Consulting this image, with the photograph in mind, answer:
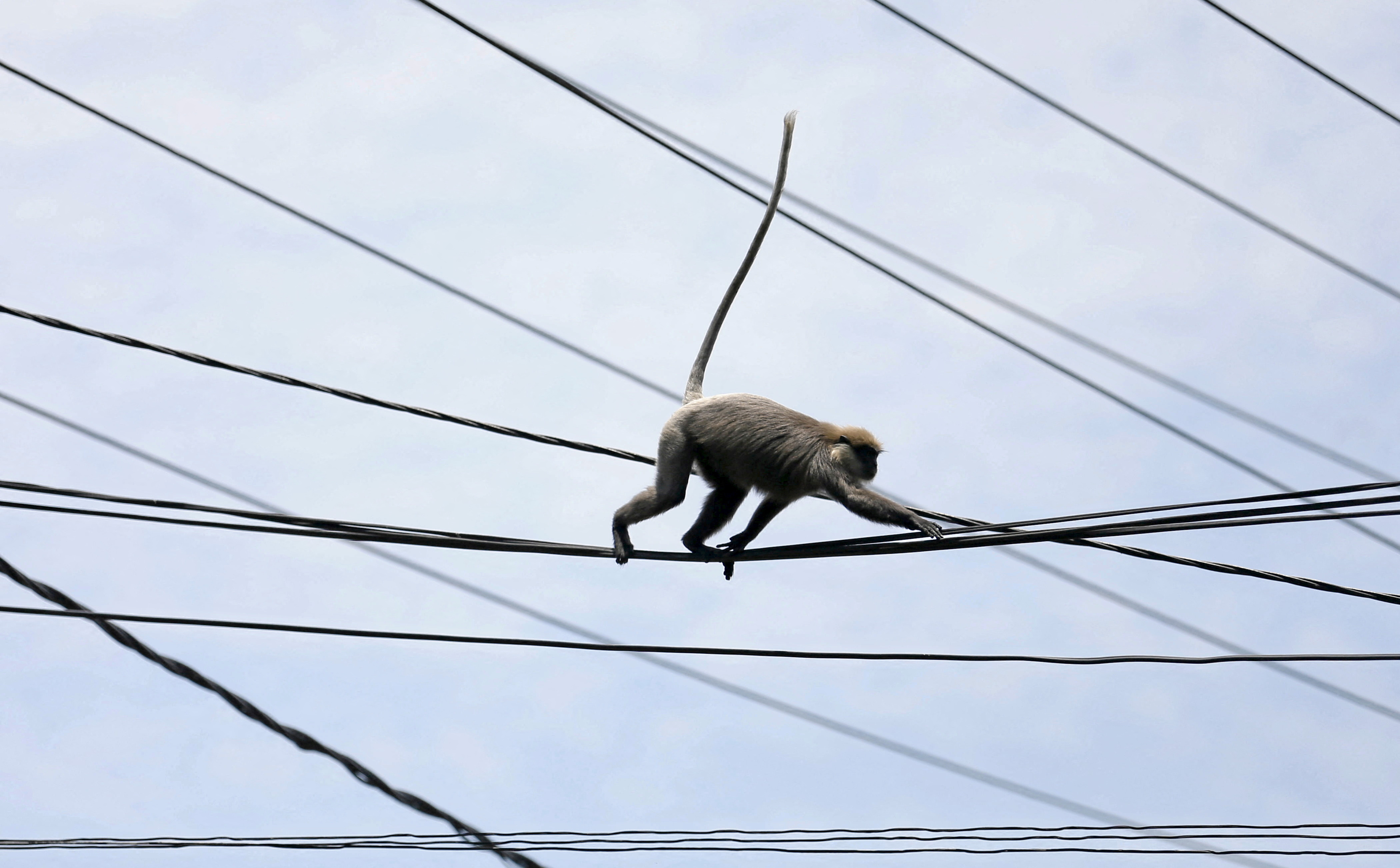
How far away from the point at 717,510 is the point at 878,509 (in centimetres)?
133

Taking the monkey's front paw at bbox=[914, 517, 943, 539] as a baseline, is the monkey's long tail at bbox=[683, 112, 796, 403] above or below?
above

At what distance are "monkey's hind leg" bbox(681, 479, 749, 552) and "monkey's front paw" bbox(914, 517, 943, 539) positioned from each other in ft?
5.42

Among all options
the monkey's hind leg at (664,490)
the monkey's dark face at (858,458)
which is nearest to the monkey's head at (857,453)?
the monkey's dark face at (858,458)

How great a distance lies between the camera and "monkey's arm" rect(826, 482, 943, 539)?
749cm

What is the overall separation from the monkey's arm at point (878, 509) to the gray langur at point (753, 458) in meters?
0.01

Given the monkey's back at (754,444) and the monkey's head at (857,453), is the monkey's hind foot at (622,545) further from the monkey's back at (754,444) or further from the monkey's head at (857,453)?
the monkey's head at (857,453)

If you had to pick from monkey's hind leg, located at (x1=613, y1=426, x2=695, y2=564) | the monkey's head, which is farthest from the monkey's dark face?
monkey's hind leg, located at (x1=613, y1=426, x2=695, y2=564)

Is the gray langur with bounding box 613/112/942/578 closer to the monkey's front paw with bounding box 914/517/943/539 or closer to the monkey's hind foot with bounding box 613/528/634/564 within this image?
the monkey's hind foot with bounding box 613/528/634/564

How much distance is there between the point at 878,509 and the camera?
8055 mm

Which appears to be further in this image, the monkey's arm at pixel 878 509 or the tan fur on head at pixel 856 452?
the tan fur on head at pixel 856 452

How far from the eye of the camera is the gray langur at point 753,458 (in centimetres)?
861

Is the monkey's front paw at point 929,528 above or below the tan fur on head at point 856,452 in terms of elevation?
below

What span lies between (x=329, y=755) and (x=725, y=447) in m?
2.97

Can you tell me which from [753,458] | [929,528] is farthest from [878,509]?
[753,458]
